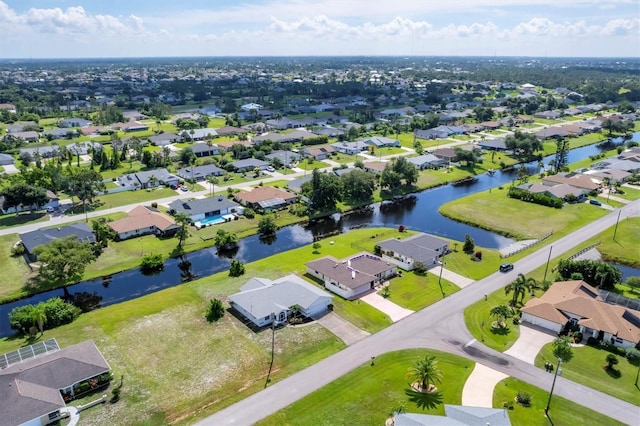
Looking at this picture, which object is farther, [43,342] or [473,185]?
[473,185]

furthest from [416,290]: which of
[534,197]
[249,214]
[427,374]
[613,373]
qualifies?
[534,197]

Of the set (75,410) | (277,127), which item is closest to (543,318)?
(75,410)

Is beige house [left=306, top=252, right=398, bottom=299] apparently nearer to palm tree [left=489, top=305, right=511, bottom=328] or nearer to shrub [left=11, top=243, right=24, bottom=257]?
palm tree [left=489, top=305, right=511, bottom=328]

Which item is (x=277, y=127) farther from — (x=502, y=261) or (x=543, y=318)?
(x=543, y=318)

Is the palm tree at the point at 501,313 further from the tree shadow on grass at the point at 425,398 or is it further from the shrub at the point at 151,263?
the shrub at the point at 151,263

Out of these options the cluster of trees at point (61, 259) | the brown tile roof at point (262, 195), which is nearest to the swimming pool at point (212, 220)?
the brown tile roof at point (262, 195)

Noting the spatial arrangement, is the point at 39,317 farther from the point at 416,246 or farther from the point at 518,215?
the point at 518,215
